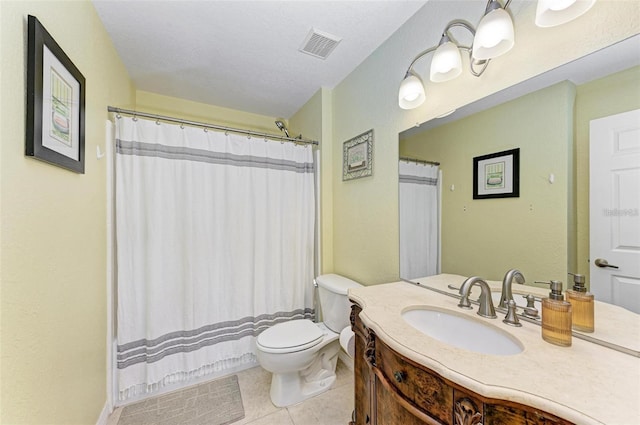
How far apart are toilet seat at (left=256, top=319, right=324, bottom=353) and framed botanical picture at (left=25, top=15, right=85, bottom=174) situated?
134cm

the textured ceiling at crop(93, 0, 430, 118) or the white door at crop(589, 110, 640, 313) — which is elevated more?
the textured ceiling at crop(93, 0, 430, 118)

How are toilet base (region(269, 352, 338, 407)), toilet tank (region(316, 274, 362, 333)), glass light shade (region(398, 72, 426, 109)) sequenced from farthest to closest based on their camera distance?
1. toilet tank (region(316, 274, 362, 333))
2. toilet base (region(269, 352, 338, 407))
3. glass light shade (region(398, 72, 426, 109))

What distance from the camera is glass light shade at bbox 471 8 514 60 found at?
0.84 m

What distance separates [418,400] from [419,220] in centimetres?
90

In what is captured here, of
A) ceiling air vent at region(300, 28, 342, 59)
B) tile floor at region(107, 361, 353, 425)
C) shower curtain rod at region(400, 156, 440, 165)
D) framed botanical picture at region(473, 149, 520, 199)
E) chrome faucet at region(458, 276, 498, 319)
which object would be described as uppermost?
ceiling air vent at region(300, 28, 342, 59)

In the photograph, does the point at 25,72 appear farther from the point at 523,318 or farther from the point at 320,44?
the point at 523,318

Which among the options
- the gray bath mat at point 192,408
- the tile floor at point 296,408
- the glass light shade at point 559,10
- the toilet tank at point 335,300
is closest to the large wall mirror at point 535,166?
the glass light shade at point 559,10

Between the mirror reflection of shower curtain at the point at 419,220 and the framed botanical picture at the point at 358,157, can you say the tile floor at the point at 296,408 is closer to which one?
the mirror reflection of shower curtain at the point at 419,220

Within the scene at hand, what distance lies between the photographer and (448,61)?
3.41 ft

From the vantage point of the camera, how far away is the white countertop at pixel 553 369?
46 cm

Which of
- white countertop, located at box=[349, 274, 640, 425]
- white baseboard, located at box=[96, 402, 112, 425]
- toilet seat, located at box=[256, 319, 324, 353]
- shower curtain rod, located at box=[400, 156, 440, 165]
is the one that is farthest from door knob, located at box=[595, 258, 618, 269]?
white baseboard, located at box=[96, 402, 112, 425]

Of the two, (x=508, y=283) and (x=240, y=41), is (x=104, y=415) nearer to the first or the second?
(x=508, y=283)

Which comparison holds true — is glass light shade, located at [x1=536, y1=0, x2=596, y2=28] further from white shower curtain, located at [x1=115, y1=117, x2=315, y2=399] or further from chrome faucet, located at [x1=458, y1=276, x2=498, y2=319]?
white shower curtain, located at [x1=115, y1=117, x2=315, y2=399]

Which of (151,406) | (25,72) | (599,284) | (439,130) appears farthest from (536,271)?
(151,406)
